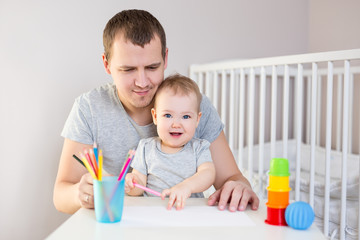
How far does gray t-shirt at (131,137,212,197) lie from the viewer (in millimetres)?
1134

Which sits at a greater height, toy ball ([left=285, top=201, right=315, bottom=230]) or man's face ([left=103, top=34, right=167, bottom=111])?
man's face ([left=103, top=34, right=167, bottom=111])

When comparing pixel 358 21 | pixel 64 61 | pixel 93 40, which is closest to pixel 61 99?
pixel 64 61

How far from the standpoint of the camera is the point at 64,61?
1.81m

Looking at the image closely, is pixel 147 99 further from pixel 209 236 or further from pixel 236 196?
pixel 209 236

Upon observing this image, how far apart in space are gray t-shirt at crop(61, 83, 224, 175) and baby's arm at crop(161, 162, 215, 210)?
0.25 metres

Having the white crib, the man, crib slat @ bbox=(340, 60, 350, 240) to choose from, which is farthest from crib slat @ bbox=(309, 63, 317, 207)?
the man

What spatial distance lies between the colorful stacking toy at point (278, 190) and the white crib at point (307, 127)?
2.69 ft

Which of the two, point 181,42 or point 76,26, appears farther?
point 181,42

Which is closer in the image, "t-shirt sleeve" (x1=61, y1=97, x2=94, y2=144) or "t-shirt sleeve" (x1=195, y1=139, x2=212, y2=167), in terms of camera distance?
"t-shirt sleeve" (x1=195, y1=139, x2=212, y2=167)

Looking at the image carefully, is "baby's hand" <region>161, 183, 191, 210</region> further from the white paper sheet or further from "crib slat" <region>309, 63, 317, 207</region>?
"crib slat" <region>309, 63, 317, 207</region>

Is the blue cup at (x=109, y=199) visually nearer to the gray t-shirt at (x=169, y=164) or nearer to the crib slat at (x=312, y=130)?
the gray t-shirt at (x=169, y=164)

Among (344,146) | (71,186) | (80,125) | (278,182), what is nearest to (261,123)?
(344,146)

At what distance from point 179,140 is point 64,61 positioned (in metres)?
0.90

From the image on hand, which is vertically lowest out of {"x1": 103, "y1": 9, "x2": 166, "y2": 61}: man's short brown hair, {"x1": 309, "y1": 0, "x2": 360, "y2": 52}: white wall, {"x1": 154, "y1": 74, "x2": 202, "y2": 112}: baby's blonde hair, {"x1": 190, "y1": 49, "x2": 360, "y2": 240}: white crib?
{"x1": 190, "y1": 49, "x2": 360, "y2": 240}: white crib
